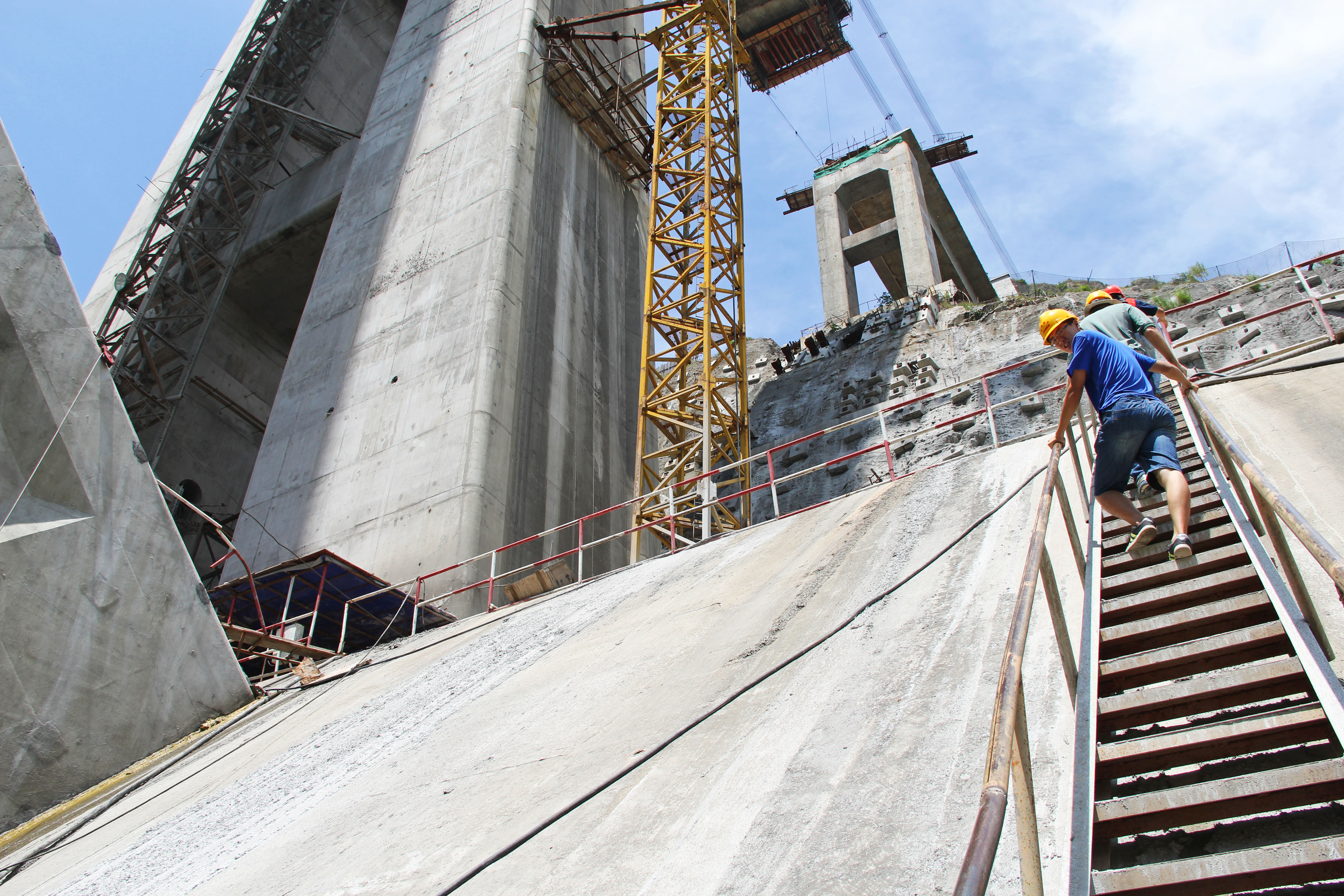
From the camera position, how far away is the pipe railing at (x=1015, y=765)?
6.13 ft

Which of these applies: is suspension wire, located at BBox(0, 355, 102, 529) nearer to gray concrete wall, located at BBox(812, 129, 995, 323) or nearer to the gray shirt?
the gray shirt

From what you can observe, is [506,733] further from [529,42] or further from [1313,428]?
[529,42]

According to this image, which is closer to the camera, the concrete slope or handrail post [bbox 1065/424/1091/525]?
the concrete slope

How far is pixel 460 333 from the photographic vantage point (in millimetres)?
18875

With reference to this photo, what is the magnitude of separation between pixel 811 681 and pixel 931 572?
1.89m

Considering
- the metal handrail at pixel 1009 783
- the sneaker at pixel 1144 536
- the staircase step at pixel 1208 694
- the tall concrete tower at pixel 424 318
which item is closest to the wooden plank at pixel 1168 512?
the sneaker at pixel 1144 536

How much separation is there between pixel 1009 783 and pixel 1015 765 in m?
0.13

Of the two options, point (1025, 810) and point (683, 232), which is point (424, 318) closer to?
point (683, 232)

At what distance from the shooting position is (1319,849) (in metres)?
2.43

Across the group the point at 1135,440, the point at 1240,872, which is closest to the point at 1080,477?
the point at 1135,440

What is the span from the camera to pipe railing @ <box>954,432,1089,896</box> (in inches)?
73.6

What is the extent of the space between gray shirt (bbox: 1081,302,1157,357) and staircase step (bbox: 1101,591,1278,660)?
222 centimetres

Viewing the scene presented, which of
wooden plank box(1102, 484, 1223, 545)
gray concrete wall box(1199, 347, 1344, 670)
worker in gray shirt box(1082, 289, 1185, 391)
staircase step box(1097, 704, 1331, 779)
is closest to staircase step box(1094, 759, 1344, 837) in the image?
staircase step box(1097, 704, 1331, 779)

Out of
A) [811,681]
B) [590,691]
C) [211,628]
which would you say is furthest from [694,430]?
[811,681]
